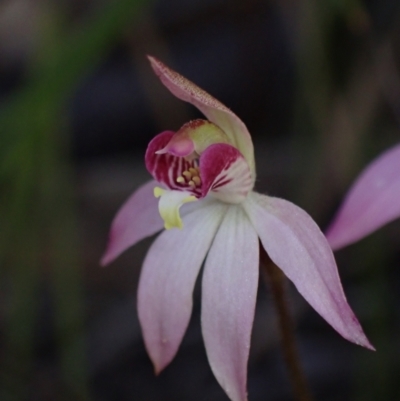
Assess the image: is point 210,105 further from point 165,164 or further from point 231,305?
point 231,305

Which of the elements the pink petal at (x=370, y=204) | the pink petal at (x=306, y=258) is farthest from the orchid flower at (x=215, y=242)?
the pink petal at (x=370, y=204)

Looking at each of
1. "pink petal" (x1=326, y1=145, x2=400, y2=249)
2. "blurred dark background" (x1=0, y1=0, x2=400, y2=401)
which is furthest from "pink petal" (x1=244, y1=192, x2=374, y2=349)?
"blurred dark background" (x1=0, y1=0, x2=400, y2=401)

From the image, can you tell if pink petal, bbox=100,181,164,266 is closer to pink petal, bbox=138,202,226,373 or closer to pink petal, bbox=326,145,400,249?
pink petal, bbox=138,202,226,373

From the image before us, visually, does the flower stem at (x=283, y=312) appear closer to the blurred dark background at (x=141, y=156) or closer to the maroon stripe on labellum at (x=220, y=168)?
the maroon stripe on labellum at (x=220, y=168)

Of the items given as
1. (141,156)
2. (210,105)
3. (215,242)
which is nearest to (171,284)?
(215,242)

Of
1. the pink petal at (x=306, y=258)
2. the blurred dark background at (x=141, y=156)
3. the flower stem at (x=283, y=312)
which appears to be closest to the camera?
the pink petal at (x=306, y=258)

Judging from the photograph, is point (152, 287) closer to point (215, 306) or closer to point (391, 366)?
point (215, 306)
